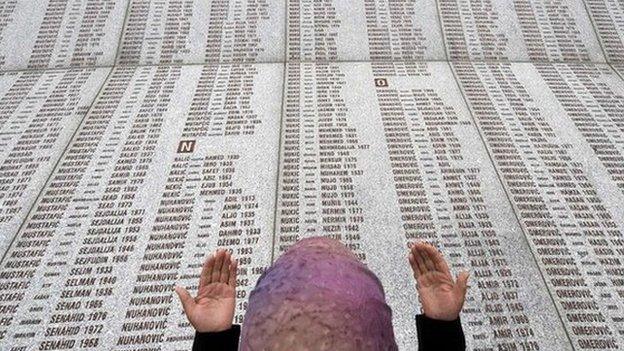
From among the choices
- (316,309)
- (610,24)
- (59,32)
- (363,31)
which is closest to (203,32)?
(59,32)

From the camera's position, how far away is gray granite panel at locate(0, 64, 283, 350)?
101 inches

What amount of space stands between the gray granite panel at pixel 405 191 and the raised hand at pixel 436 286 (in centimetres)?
92

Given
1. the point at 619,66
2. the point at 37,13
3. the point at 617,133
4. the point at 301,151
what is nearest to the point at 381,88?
the point at 301,151

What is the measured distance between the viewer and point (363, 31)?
4.93m

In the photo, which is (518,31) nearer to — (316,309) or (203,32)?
(203,32)

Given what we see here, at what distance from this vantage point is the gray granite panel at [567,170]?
104 inches

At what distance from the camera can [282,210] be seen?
3.21 m

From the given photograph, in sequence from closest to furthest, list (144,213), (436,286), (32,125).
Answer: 1. (436,286)
2. (144,213)
3. (32,125)

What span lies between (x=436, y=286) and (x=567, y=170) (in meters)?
2.43

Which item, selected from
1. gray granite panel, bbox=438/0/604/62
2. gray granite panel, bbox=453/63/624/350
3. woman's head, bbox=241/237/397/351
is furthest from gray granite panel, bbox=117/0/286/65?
woman's head, bbox=241/237/397/351

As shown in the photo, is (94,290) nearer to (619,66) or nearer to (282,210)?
(282,210)

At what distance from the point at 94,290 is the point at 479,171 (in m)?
2.92

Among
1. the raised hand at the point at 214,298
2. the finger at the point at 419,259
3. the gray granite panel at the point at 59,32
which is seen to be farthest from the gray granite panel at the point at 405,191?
the gray granite panel at the point at 59,32

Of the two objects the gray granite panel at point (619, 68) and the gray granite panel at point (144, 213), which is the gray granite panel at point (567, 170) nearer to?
the gray granite panel at point (619, 68)
